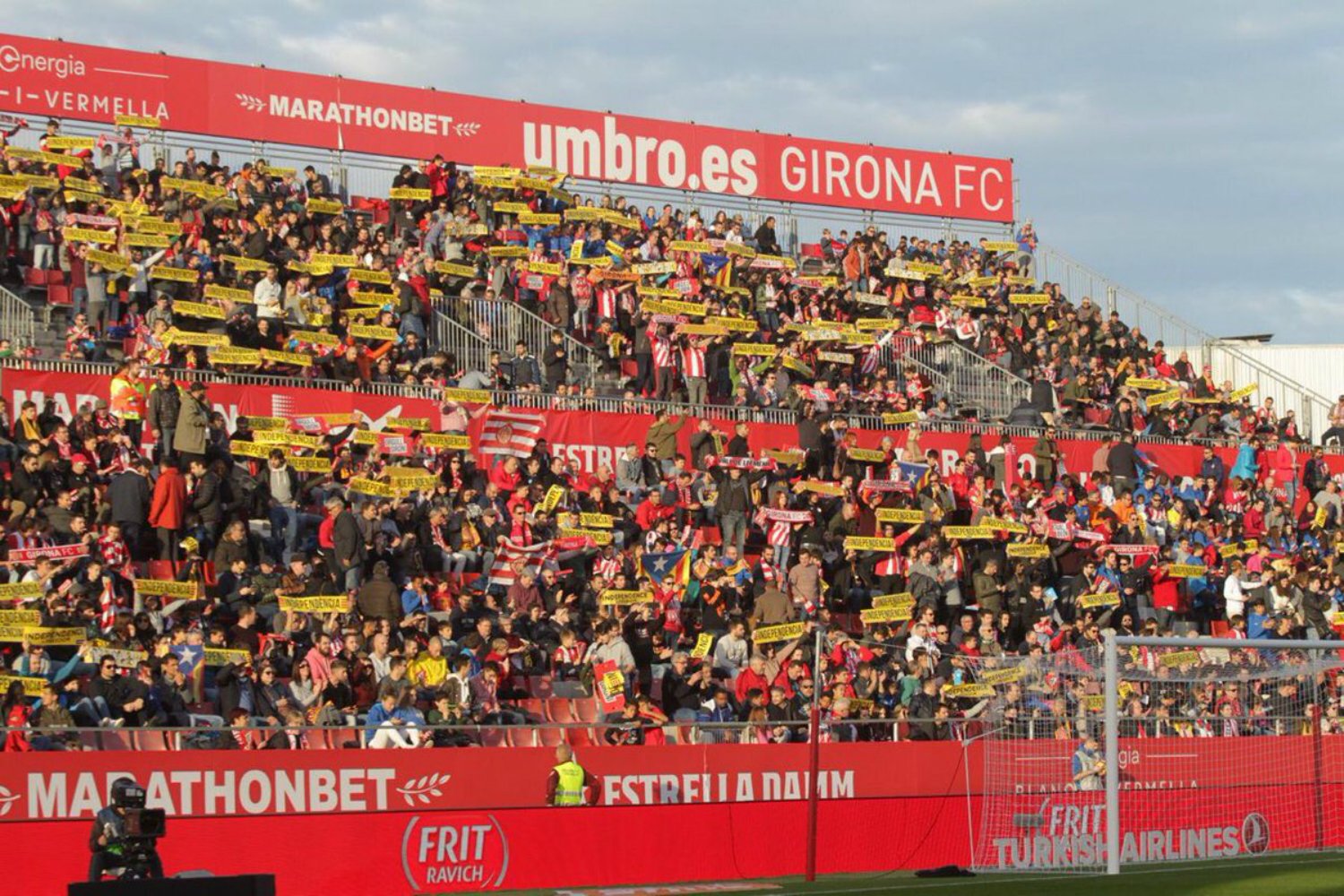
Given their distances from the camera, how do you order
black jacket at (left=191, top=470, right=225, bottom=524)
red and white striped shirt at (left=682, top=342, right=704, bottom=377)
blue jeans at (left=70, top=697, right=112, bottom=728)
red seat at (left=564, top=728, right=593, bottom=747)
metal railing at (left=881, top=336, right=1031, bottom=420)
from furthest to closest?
metal railing at (left=881, top=336, right=1031, bottom=420) < red and white striped shirt at (left=682, top=342, right=704, bottom=377) < black jacket at (left=191, top=470, right=225, bottom=524) < red seat at (left=564, top=728, right=593, bottom=747) < blue jeans at (left=70, top=697, right=112, bottom=728)

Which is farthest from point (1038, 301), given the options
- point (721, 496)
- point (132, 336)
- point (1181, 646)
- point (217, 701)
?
point (217, 701)

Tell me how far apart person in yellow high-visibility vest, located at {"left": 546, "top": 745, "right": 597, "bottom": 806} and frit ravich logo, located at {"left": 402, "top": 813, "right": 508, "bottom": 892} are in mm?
848

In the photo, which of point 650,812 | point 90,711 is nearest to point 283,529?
point 90,711

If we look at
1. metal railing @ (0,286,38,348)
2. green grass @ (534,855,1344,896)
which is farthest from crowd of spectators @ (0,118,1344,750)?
green grass @ (534,855,1344,896)

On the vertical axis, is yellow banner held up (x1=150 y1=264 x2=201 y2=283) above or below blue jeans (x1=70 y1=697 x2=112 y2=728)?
above

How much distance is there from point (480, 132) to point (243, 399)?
12942 millimetres

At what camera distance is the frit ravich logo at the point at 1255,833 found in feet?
73.8

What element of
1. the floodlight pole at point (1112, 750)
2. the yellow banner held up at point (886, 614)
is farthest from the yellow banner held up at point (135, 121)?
the floodlight pole at point (1112, 750)

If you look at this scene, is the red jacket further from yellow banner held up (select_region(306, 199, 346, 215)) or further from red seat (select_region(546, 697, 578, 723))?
yellow banner held up (select_region(306, 199, 346, 215))

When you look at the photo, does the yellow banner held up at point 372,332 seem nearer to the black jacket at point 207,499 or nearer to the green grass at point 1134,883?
the black jacket at point 207,499

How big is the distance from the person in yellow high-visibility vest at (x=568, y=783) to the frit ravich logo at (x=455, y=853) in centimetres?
85

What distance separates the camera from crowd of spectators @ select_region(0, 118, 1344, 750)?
21469 mm

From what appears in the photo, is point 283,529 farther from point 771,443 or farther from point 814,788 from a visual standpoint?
point 771,443

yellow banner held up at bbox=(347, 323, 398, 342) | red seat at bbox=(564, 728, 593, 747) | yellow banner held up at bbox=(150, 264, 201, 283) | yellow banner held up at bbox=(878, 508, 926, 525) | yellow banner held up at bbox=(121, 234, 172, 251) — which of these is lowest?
red seat at bbox=(564, 728, 593, 747)
